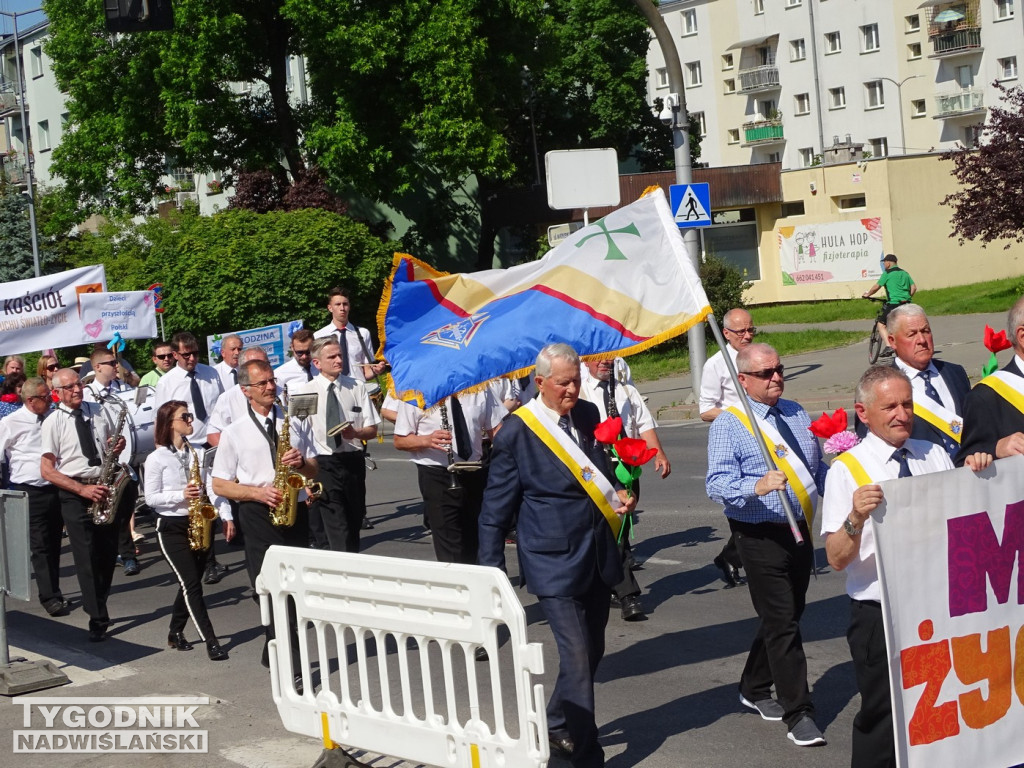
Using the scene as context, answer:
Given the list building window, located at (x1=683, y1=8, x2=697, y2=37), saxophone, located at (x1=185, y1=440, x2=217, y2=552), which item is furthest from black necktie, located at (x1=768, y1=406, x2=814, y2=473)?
building window, located at (x1=683, y1=8, x2=697, y2=37)

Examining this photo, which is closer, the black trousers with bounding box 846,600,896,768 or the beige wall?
the black trousers with bounding box 846,600,896,768

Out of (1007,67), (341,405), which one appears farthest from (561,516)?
(1007,67)

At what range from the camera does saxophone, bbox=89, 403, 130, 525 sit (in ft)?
32.3

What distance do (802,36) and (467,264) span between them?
2758 cm

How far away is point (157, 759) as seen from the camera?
6.64 metres

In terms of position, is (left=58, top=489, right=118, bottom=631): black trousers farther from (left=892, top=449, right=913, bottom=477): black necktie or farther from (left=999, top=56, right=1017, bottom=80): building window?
(left=999, top=56, right=1017, bottom=80): building window

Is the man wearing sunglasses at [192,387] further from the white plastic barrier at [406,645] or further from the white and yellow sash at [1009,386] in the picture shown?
the white and yellow sash at [1009,386]

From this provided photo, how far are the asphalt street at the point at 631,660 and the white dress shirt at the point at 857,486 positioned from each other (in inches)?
51.3

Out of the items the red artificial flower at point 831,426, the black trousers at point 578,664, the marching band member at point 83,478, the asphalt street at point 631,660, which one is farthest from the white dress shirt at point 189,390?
the red artificial flower at point 831,426

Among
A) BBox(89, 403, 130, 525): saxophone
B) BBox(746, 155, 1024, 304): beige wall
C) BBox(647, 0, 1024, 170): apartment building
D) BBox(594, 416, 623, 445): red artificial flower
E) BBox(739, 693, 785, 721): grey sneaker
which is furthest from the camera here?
BBox(647, 0, 1024, 170): apartment building

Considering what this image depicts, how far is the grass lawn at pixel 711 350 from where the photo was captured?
86.4 feet

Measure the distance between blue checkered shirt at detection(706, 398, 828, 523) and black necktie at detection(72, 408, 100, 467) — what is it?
5653mm

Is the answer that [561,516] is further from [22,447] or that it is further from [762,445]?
[22,447]

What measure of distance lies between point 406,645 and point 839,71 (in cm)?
6132
